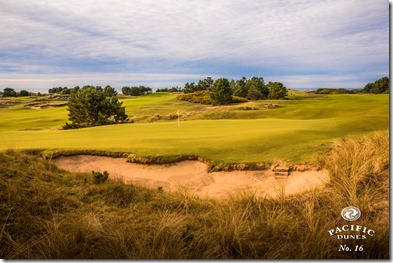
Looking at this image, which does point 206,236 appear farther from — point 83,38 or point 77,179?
point 83,38

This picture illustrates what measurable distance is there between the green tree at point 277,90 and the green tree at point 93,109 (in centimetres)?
296

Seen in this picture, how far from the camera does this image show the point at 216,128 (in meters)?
7.19

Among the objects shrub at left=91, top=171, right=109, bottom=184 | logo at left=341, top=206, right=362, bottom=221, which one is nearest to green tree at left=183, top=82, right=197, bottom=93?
shrub at left=91, top=171, right=109, bottom=184

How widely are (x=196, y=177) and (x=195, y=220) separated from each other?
1.31 meters

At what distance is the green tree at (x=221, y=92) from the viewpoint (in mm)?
5492

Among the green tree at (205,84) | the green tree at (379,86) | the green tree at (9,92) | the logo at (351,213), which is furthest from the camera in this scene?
the green tree at (205,84)

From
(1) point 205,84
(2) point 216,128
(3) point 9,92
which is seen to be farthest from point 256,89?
(3) point 9,92

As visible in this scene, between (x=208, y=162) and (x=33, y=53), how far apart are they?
12.0 feet

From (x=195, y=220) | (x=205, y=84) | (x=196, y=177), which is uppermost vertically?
(x=205, y=84)

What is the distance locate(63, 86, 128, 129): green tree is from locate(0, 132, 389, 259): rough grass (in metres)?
1.73

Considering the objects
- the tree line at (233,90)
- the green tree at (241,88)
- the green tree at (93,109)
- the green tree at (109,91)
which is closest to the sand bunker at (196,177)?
the green tree at (93,109)

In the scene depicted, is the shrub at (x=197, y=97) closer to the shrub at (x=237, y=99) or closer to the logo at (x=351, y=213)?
the shrub at (x=237, y=99)

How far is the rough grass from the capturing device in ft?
12.7

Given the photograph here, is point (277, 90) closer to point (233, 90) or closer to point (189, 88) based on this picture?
point (233, 90)
